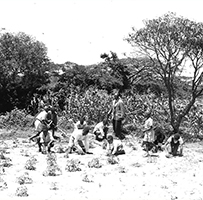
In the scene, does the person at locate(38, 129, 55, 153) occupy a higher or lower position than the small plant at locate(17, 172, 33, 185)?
higher

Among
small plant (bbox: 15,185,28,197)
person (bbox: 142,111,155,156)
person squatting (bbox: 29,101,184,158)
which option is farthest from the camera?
person (bbox: 142,111,155,156)

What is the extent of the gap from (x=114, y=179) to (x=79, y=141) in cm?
432

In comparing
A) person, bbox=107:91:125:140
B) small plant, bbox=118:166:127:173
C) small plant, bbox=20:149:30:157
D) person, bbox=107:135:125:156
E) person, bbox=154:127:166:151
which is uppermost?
person, bbox=107:91:125:140

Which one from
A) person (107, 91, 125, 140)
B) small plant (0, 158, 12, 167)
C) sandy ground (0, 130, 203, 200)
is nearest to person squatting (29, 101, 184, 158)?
sandy ground (0, 130, 203, 200)

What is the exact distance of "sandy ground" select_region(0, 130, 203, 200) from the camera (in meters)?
9.39

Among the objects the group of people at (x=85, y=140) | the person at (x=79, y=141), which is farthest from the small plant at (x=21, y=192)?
the person at (x=79, y=141)

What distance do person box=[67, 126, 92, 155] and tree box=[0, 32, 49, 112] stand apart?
14.0 metres

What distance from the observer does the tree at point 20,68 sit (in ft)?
95.0

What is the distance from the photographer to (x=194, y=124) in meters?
22.2

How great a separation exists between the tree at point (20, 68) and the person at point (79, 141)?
14.0m

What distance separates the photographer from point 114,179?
36.0 ft

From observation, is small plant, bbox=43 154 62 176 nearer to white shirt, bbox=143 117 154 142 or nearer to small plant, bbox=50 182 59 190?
small plant, bbox=50 182 59 190

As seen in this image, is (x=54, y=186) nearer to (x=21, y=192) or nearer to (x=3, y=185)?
(x=21, y=192)

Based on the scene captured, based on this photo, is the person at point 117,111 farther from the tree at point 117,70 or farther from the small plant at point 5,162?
the tree at point 117,70
